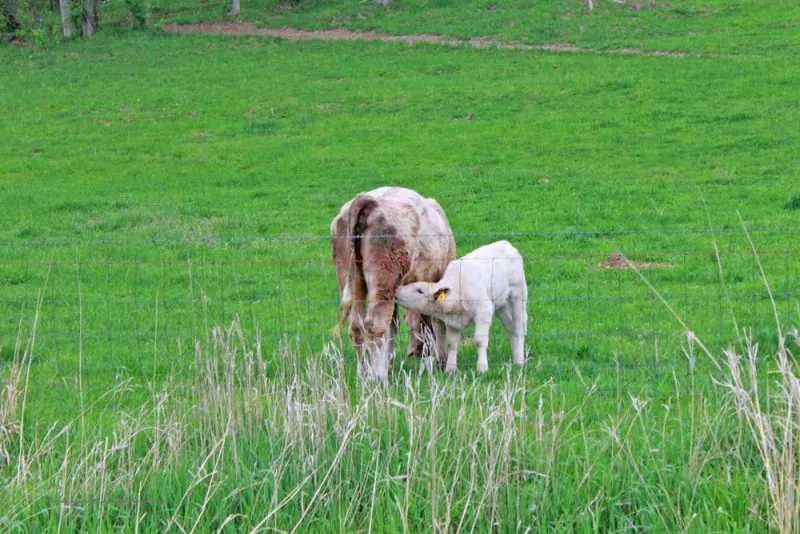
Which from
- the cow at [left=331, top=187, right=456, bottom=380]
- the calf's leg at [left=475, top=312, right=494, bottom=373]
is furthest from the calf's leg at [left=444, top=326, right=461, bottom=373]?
the calf's leg at [left=475, top=312, right=494, bottom=373]

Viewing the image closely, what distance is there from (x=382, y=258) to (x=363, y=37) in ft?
109

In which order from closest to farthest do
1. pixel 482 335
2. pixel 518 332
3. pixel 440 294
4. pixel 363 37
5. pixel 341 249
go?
pixel 440 294 → pixel 482 335 → pixel 518 332 → pixel 341 249 → pixel 363 37

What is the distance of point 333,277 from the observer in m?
15.9

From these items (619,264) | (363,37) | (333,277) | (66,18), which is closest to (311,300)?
(333,277)

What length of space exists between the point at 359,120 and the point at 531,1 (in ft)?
56.9

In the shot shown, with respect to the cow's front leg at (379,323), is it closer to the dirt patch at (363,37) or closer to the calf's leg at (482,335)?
the calf's leg at (482,335)

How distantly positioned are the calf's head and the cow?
109 millimetres

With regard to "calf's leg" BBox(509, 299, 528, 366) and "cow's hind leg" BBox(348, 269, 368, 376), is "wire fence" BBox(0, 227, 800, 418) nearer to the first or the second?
"calf's leg" BBox(509, 299, 528, 366)

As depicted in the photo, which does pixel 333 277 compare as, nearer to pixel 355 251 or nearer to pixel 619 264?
pixel 619 264

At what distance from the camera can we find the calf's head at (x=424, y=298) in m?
10.7

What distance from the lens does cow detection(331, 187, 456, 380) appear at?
420 inches

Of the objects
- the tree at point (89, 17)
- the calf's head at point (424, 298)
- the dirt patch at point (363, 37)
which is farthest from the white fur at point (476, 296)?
the tree at point (89, 17)

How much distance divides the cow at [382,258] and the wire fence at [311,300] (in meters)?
0.38

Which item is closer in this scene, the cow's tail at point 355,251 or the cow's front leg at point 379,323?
the cow's front leg at point 379,323
